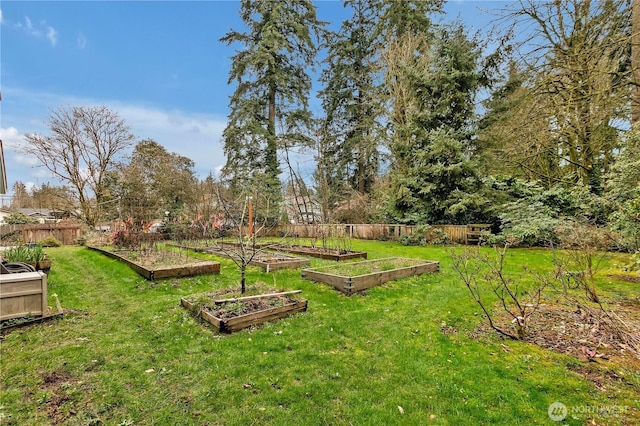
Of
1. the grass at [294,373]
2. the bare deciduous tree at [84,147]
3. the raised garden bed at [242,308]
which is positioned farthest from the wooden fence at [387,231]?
the bare deciduous tree at [84,147]

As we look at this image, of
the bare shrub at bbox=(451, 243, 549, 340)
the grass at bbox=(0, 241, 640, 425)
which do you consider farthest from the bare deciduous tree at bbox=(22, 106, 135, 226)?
the bare shrub at bbox=(451, 243, 549, 340)

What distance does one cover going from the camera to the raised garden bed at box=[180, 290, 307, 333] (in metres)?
3.58

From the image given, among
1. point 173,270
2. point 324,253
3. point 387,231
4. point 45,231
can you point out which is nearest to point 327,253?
point 324,253

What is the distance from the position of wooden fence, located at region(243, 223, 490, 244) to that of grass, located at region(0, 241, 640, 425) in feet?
19.3

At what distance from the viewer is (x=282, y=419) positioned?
2.08 meters

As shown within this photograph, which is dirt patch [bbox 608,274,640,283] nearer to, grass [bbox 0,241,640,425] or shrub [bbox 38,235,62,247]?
grass [bbox 0,241,640,425]

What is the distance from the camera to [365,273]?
5.76 m

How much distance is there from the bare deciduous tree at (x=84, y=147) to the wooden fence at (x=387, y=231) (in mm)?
9329

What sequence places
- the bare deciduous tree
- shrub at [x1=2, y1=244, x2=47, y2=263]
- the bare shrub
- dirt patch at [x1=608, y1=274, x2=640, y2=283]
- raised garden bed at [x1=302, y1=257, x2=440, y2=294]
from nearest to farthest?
the bare shrub → raised garden bed at [x1=302, y1=257, x2=440, y2=294] → dirt patch at [x1=608, y1=274, x2=640, y2=283] → shrub at [x1=2, y1=244, x2=47, y2=263] → the bare deciduous tree

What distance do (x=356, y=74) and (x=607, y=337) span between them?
62.6ft

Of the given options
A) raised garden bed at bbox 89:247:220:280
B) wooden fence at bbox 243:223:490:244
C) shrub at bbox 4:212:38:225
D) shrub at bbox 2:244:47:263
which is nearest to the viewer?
raised garden bed at bbox 89:247:220:280

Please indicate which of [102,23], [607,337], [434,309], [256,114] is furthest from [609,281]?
[256,114]

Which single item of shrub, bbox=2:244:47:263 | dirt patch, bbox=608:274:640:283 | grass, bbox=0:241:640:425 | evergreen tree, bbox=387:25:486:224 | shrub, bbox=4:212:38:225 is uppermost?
evergreen tree, bbox=387:25:486:224

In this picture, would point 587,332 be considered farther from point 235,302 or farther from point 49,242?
point 49,242
